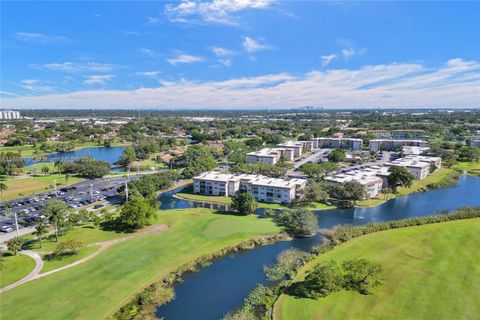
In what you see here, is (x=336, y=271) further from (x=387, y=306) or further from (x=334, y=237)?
(x=334, y=237)

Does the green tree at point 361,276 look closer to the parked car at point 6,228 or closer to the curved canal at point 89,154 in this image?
the parked car at point 6,228

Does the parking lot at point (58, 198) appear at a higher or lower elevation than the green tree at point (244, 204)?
lower

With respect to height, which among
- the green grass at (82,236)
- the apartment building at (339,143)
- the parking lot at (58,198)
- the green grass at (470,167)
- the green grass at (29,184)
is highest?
the apartment building at (339,143)

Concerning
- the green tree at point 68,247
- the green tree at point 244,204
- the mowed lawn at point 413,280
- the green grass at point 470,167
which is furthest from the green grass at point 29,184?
the green grass at point 470,167

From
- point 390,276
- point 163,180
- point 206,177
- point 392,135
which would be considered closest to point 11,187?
point 163,180

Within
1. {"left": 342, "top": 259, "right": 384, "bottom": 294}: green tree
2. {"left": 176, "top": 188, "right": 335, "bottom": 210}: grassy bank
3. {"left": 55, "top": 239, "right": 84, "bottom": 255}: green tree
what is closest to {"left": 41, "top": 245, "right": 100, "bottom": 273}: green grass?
{"left": 55, "top": 239, "right": 84, "bottom": 255}: green tree

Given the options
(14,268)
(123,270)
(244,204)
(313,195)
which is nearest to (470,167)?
(313,195)
